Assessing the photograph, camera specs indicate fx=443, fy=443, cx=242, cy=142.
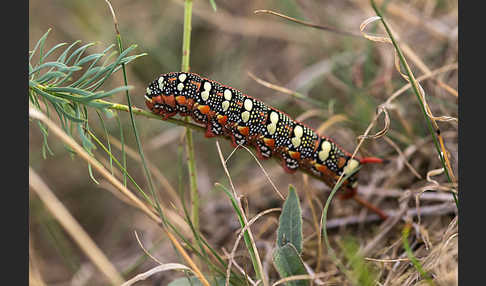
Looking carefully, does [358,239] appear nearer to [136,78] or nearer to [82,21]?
[136,78]

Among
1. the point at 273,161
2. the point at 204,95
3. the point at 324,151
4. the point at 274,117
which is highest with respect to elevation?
the point at 204,95

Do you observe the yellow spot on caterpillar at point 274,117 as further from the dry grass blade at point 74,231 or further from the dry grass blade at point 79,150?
the dry grass blade at point 74,231

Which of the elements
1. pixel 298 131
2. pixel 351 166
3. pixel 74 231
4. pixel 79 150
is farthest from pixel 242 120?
pixel 74 231

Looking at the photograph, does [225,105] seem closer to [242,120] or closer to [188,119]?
[242,120]

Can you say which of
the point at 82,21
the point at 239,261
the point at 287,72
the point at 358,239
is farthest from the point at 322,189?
the point at 82,21

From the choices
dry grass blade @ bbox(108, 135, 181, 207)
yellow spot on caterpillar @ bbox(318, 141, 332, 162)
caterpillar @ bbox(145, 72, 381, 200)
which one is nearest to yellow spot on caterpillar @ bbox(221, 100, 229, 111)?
caterpillar @ bbox(145, 72, 381, 200)

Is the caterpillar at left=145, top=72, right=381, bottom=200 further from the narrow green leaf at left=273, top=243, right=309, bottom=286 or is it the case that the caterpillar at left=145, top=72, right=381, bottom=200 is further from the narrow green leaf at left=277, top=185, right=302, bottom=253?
the narrow green leaf at left=273, top=243, right=309, bottom=286
